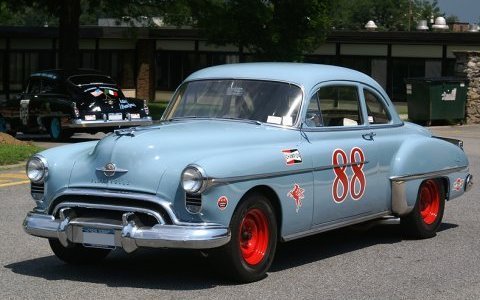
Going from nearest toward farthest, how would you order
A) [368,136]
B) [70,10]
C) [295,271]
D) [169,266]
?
[295,271]
[169,266]
[368,136]
[70,10]

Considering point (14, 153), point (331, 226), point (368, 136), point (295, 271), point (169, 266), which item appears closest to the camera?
point (295, 271)

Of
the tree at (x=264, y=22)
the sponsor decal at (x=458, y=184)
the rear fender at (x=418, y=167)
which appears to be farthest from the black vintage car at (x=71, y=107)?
the rear fender at (x=418, y=167)

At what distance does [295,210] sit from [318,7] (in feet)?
81.5

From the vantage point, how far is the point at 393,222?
33.6ft

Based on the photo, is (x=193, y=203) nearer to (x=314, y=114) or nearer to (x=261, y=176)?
(x=261, y=176)

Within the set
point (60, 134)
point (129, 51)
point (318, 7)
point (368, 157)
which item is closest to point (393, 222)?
point (368, 157)

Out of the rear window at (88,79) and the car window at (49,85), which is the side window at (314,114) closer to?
the rear window at (88,79)

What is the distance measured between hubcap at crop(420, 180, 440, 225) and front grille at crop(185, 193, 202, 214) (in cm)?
347

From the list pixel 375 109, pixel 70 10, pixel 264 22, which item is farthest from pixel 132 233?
pixel 264 22

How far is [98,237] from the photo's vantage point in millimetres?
7066

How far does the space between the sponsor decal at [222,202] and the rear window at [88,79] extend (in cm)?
1608

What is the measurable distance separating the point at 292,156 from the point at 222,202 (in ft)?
3.34

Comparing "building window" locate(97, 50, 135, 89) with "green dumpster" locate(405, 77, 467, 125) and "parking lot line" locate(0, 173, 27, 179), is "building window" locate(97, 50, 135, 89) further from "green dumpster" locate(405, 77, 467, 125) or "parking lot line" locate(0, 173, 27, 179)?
"parking lot line" locate(0, 173, 27, 179)

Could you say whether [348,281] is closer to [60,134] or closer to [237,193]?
[237,193]
